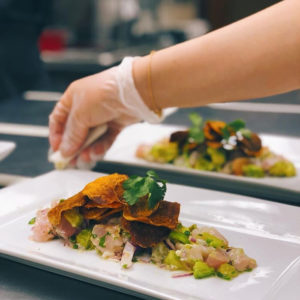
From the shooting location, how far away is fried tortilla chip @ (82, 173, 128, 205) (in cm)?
106

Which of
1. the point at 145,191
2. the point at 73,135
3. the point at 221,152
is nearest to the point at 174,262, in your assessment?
the point at 145,191

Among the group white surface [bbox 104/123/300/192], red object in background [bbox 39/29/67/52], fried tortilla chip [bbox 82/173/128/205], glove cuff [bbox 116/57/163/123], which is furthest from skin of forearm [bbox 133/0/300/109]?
red object in background [bbox 39/29/67/52]

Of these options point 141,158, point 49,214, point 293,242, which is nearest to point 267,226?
point 293,242

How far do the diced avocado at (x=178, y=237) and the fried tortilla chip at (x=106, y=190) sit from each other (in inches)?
5.6

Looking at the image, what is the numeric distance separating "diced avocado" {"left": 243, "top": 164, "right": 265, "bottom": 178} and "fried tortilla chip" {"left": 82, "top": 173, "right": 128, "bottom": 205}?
1.83 feet

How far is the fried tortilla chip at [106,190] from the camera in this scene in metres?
1.06

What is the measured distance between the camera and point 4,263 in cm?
102

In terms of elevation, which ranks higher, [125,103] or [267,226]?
[125,103]

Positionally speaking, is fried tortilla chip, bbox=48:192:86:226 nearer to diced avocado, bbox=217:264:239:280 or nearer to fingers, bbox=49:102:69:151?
diced avocado, bbox=217:264:239:280

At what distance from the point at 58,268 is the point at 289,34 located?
873 mm

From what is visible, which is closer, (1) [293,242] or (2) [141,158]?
(1) [293,242]

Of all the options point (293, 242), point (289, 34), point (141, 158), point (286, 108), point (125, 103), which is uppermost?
point (289, 34)

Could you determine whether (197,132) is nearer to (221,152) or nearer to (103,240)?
(221,152)

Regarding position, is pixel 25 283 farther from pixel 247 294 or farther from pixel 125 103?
pixel 125 103
